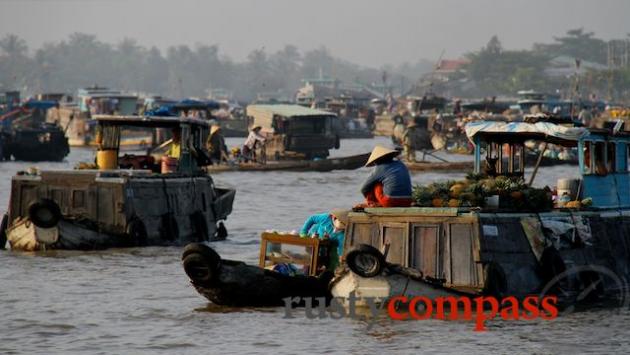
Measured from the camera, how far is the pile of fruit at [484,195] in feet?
51.2

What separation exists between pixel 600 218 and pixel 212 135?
75.9ft

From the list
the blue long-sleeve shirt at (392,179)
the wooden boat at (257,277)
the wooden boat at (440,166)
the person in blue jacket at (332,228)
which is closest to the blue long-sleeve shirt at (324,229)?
the person in blue jacket at (332,228)

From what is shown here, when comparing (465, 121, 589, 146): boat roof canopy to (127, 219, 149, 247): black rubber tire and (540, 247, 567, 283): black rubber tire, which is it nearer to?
(540, 247, 567, 283): black rubber tire

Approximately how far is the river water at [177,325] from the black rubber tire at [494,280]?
0.33 meters

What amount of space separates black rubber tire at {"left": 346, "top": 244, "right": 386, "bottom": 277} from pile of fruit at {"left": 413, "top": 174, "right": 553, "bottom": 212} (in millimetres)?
1142

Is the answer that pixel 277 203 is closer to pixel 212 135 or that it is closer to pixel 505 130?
pixel 212 135

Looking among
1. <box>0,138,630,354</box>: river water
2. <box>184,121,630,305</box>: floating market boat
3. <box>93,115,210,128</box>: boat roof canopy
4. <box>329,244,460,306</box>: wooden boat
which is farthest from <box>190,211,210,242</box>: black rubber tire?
<box>329,244,460,306</box>: wooden boat

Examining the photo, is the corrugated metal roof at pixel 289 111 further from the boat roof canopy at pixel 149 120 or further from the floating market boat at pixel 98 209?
the floating market boat at pixel 98 209

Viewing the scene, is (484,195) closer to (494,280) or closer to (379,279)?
(494,280)

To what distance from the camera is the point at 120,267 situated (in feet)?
66.8

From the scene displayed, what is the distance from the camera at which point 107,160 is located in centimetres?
2312

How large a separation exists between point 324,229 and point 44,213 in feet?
20.1

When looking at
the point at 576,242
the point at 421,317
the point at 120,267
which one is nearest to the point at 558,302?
the point at 576,242

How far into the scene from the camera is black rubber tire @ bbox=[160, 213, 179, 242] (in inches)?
877
